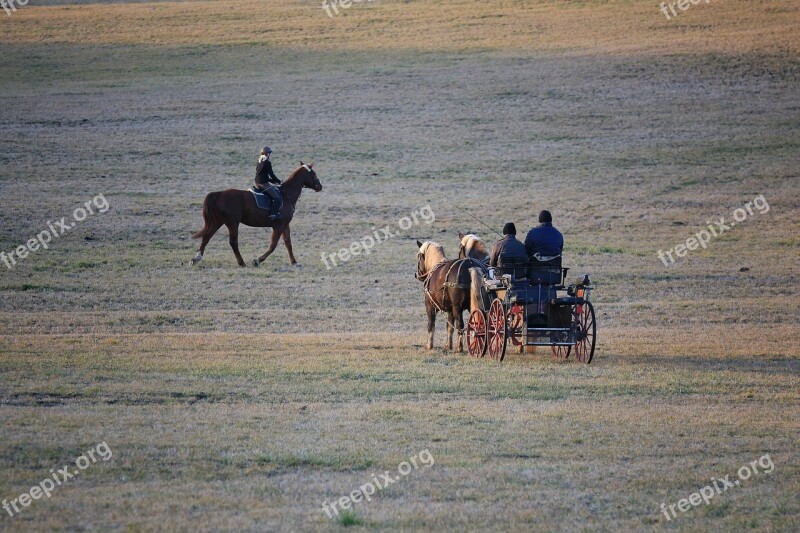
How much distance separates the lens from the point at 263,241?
26.2 m

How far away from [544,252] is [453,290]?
1536 mm

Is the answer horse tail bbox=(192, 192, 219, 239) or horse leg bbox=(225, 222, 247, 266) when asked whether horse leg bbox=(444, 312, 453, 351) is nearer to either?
horse leg bbox=(225, 222, 247, 266)

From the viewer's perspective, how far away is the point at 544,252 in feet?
44.2

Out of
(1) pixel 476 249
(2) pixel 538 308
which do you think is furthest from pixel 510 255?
(1) pixel 476 249

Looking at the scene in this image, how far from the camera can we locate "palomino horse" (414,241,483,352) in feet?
46.7

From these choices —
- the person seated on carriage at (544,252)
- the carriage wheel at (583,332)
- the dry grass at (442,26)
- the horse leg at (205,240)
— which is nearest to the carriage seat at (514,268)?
the person seated on carriage at (544,252)

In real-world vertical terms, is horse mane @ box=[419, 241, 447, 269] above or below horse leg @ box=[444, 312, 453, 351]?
above

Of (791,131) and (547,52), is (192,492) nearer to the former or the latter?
(791,131)

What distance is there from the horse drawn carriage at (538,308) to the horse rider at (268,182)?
978 centimetres

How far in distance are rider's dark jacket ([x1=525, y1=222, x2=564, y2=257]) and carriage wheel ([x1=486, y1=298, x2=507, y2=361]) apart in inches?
32.6

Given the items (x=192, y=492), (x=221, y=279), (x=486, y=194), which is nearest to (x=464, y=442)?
(x=192, y=492)

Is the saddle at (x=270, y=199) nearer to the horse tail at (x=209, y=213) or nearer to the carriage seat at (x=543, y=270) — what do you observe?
the horse tail at (x=209, y=213)

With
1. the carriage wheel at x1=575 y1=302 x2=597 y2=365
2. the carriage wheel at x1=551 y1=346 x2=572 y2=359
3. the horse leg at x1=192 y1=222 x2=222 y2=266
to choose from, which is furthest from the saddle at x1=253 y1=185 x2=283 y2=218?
the carriage wheel at x1=575 y1=302 x2=597 y2=365

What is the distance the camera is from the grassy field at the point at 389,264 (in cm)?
811
